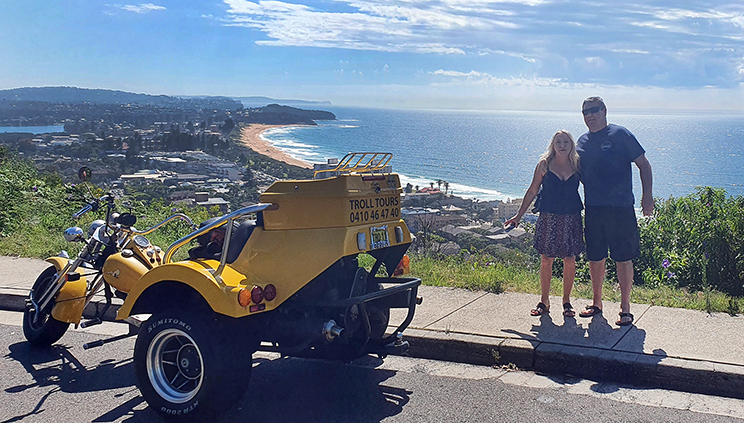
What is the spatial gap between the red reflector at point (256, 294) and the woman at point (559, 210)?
2.91m

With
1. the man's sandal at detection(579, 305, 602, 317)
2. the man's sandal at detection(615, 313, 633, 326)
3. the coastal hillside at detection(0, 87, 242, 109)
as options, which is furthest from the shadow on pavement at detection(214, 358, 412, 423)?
the coastal hillside at detection(0, 87, 242, 109)

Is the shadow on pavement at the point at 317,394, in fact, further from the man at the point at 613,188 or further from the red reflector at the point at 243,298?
the man at the point at 613,188

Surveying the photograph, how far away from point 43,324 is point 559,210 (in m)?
4.68

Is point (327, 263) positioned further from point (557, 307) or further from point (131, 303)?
point (557, 307)

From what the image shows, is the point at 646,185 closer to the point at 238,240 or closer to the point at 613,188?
the point at 613,188

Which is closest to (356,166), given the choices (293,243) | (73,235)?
(293,243)

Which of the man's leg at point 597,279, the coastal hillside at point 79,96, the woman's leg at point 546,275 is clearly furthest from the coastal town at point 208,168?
the coastal hillside at point 79,96

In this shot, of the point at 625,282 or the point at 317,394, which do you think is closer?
the point at 317,394

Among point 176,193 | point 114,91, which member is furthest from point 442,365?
point 114,91

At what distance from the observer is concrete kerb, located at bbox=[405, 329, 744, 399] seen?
4758mm

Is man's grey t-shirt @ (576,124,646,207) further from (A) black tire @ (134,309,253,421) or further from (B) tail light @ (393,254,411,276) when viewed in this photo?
(A) black tire @ (134,309,253,421)

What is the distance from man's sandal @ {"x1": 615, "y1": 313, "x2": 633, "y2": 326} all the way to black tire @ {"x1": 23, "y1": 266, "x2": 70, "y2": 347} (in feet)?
15.7

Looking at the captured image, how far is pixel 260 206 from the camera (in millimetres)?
4445

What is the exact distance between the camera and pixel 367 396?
4.82 m
